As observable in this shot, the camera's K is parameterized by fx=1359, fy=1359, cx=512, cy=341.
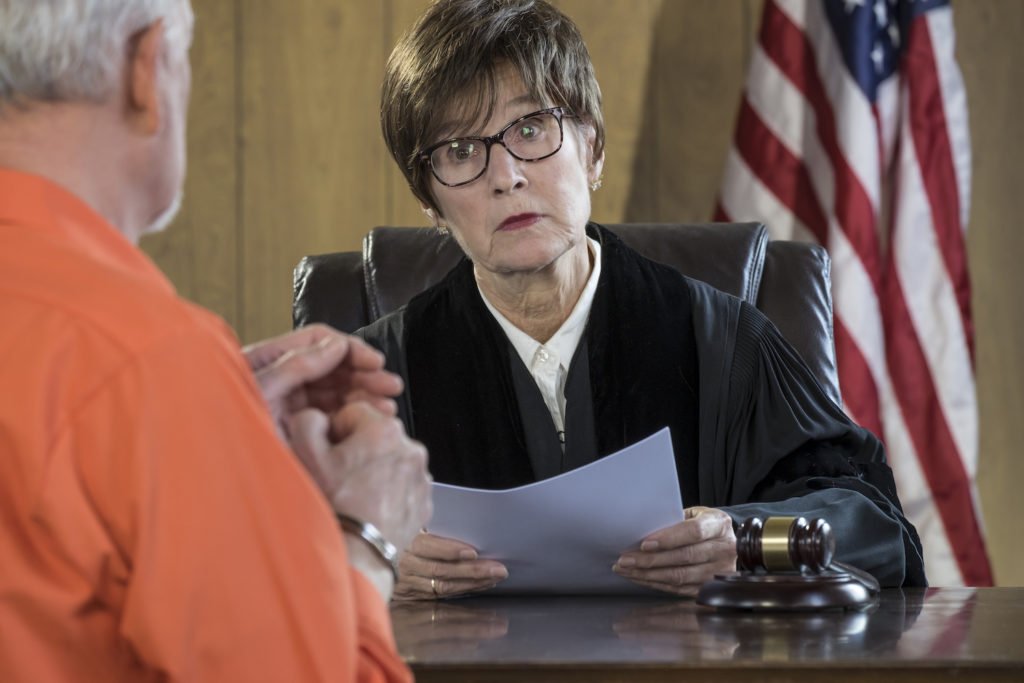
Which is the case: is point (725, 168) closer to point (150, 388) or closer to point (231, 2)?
point (231, 2)

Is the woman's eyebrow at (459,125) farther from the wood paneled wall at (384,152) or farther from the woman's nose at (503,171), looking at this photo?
the wood paneled wall at (384,152)

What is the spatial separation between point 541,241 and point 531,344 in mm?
173

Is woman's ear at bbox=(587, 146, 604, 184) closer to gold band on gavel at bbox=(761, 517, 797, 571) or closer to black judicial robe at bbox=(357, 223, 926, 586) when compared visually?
black judicial robe at bbox=(357, 223, 926, 586)

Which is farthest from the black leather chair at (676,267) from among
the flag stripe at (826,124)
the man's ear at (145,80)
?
the man's ear at (145,80)

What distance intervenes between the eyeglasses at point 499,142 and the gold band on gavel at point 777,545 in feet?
2.43

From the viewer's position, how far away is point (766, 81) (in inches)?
112

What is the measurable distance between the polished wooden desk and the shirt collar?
0.57m

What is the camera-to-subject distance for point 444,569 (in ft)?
4.77

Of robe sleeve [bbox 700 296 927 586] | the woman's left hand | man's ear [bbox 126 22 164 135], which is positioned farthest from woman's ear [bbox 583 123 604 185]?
man's ear [bbox 126 22 164 135]

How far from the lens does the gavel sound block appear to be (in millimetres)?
1277

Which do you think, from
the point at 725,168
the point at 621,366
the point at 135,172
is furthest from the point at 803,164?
the point at 135,172

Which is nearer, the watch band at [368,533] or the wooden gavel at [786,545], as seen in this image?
the watch band at [368,533]

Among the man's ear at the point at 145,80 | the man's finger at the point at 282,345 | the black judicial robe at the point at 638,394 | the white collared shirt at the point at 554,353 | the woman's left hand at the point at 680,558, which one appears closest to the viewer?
the man's ear at the point at 145,80

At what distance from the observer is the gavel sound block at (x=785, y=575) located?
1.28 meters
